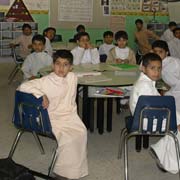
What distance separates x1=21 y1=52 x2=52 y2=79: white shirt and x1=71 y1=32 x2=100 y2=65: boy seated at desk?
0.36m


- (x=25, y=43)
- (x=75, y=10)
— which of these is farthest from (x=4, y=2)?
(x=25, y=43)

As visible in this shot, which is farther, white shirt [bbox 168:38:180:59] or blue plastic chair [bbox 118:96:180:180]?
white shirt [bbox 168:38:180:59]

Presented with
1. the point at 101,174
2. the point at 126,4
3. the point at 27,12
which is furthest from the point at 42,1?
the point at 101,174

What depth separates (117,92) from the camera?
3.45 meters

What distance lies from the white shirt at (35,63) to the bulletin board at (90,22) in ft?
13.6

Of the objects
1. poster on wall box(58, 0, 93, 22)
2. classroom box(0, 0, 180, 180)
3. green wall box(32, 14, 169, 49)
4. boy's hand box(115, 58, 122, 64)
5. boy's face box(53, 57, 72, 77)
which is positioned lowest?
classroom box(0, 0, 180, 180)

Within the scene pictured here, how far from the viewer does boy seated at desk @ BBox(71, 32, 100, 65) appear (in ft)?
15.3

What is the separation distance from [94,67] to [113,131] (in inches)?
29.6

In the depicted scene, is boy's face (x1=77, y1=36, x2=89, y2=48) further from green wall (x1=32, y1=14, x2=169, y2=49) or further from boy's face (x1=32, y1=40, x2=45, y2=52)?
green wall (x1=32, y1=14, x2=169, y2=49)

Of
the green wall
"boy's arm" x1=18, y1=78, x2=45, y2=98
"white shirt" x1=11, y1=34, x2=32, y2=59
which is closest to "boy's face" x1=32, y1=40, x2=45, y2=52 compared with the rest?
"white shirt" x1=11, y1=34, x2=32, y2=59

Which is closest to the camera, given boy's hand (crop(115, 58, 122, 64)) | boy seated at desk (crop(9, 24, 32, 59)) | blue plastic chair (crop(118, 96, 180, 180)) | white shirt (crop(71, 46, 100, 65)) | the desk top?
blue plastic chair (crop(118, 96, 180, 180))

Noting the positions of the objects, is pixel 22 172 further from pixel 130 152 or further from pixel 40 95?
pixel 130 152

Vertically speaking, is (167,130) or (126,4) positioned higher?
(126,4)

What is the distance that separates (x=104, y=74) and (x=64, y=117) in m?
1.02
